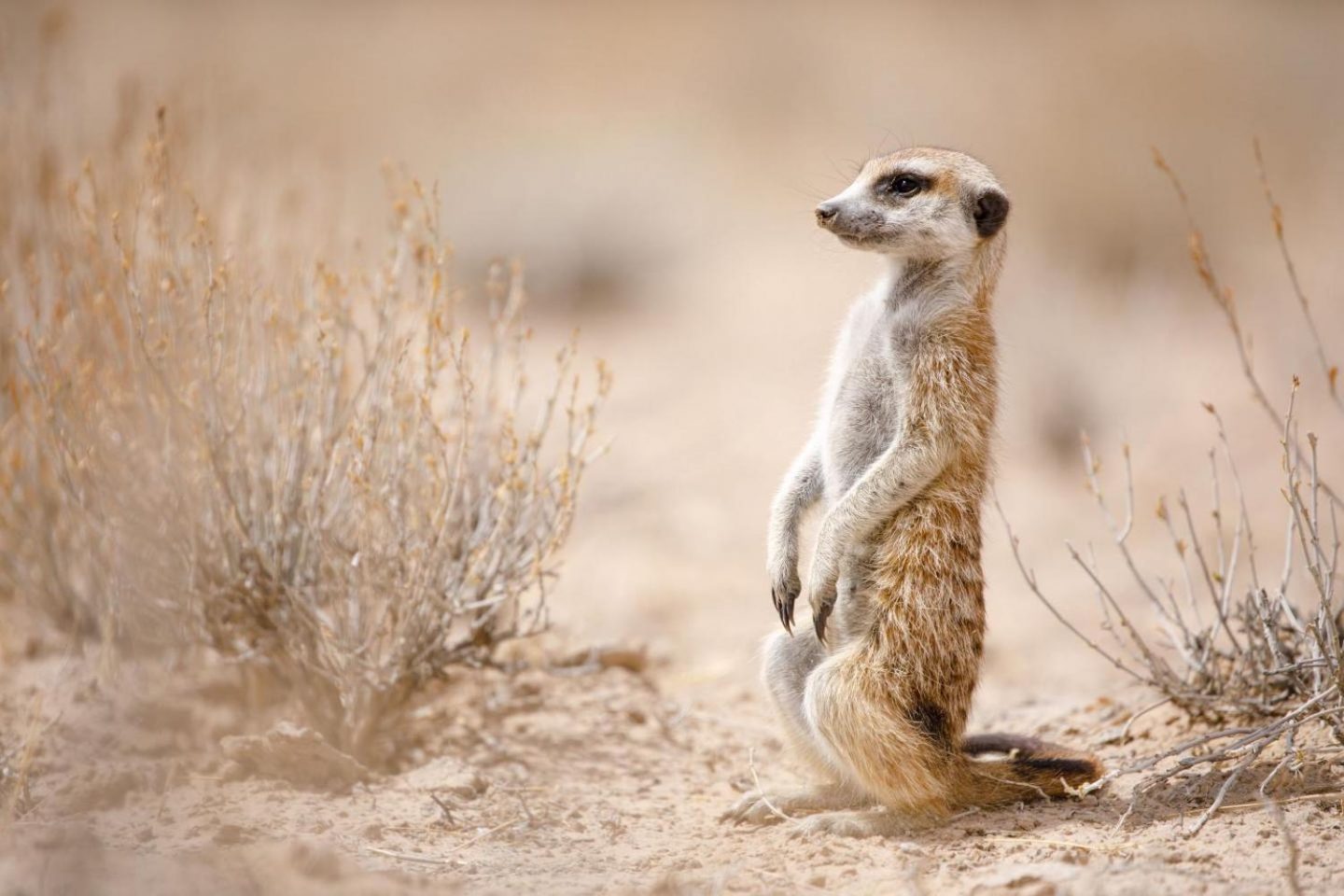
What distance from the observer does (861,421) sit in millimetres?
2914

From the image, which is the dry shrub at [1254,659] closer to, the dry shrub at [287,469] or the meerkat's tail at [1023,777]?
the meerkat's tail at [1023,777]

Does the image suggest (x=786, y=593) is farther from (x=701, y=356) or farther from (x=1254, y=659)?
(x=701, y=356)

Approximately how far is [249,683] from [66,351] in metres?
1.12

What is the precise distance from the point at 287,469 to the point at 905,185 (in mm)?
1770

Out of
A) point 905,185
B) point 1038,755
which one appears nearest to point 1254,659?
point 1038,755

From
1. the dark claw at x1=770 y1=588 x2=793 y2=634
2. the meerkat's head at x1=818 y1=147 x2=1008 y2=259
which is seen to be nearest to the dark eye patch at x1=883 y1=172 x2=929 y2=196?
the meerkat's head at x1=818 y1=147 x2=1008 y2=259

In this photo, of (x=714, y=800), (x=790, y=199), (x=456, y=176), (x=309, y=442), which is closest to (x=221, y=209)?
(x=309, y=442)

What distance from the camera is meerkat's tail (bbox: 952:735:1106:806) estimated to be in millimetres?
2744

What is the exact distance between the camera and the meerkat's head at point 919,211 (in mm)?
2783

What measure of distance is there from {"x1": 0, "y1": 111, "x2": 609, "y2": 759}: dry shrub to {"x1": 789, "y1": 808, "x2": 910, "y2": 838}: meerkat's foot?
0.98m

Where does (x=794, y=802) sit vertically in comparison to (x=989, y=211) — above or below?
below

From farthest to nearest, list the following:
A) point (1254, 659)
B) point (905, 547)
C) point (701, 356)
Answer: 1. point (701, 356)
2. point (1254, 659)
3. point (905, 547)

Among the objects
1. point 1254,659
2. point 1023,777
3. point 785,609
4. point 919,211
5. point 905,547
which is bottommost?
point 1023,777

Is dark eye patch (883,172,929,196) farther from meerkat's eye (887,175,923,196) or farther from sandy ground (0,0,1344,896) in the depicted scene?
sandy ground (0,0,1344,896)
